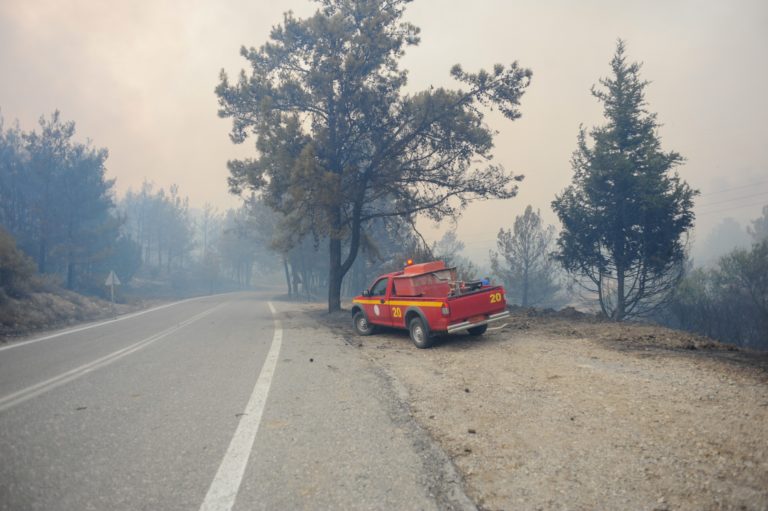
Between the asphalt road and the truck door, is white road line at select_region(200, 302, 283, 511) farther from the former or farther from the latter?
the truck door

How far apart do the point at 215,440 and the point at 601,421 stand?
3.87 metres

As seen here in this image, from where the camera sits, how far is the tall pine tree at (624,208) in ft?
63.9

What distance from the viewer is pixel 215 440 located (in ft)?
12.2

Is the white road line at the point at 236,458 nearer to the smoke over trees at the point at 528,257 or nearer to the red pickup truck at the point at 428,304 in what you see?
the red pickup truck at the point at 428,304

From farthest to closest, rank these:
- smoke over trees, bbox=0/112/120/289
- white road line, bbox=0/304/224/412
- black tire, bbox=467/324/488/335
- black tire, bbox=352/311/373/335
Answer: smoke over trees, bbox=0/112/120/289
black tire, bbox=352/311/373/335
black tire, bbox=467/324/488/335
white road line, bbox=0/304/224/412

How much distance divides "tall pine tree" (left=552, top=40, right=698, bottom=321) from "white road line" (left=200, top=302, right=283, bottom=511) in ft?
66.4

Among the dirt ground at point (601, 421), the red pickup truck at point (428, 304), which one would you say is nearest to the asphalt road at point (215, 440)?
the dirt ground at point (601, 421)

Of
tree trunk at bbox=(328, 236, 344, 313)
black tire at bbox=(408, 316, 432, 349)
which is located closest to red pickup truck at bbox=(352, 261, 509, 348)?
black tire at bbox=(408, 316, 432, 349)

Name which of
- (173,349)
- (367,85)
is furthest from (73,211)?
(173,349)

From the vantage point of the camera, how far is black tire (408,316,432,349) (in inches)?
340

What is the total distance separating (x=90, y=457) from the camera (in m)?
3.40

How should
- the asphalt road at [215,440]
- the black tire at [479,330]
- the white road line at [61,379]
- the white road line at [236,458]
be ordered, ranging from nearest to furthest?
the white road line at [236,458], the asphalt road at [215,440], the white road line at [61,379], the black tire at [479,330]

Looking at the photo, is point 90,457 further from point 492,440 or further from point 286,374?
point 492,440

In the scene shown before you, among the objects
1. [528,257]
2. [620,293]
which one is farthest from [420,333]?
[528,257]
